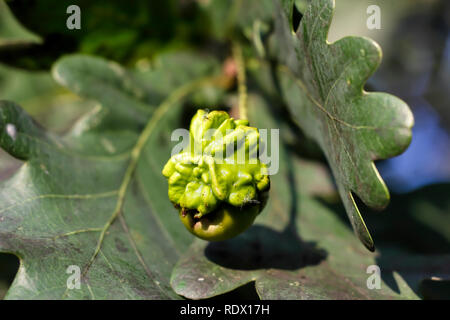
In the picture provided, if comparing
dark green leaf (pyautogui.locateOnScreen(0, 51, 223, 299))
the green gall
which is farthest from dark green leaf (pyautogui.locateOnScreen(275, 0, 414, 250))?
dark green leaf (pyautogui.locateOnScreen(0, 51, 223, 299))

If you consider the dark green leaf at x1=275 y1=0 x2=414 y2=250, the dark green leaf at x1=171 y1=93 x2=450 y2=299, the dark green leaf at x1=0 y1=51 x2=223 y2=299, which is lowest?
the dark green leaf at x1=171 y1=93 x2=450 y2=299

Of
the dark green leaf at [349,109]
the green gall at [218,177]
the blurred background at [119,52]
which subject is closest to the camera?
the dark green leaf at [349,109]

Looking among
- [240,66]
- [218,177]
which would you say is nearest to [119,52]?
[240,66]

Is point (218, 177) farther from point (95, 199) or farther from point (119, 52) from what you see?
point (119, 52)

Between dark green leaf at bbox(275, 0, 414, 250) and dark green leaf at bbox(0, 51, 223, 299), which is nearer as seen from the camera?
dark green leaf at bbox(275, 0, 414, 250)

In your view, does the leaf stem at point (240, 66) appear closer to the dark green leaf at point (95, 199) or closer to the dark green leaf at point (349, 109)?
the dark green leaf at point (95, 199)

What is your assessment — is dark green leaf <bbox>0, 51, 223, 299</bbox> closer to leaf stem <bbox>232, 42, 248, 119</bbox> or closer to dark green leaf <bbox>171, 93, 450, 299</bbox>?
dark green leaf <bbox>171, 93, 450, 299</bbox>

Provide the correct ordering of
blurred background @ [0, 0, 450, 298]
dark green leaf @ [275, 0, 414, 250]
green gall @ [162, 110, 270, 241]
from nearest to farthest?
1. dark green leaf @ [275, 0, 414, 250]
2. green gall @ [162, 110, 270, 241]
3. blurred background @ [0, 0, 450, 298]

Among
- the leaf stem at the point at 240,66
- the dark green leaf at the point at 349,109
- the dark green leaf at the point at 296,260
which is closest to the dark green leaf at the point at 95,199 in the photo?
the dark green leaf at the point at 296,260

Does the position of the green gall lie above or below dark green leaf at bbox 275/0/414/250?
below

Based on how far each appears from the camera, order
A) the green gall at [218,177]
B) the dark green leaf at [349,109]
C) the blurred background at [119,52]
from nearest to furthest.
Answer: the dark green leaf at [349,109], the green gall at [218,177], the blurred background at [119,52]
